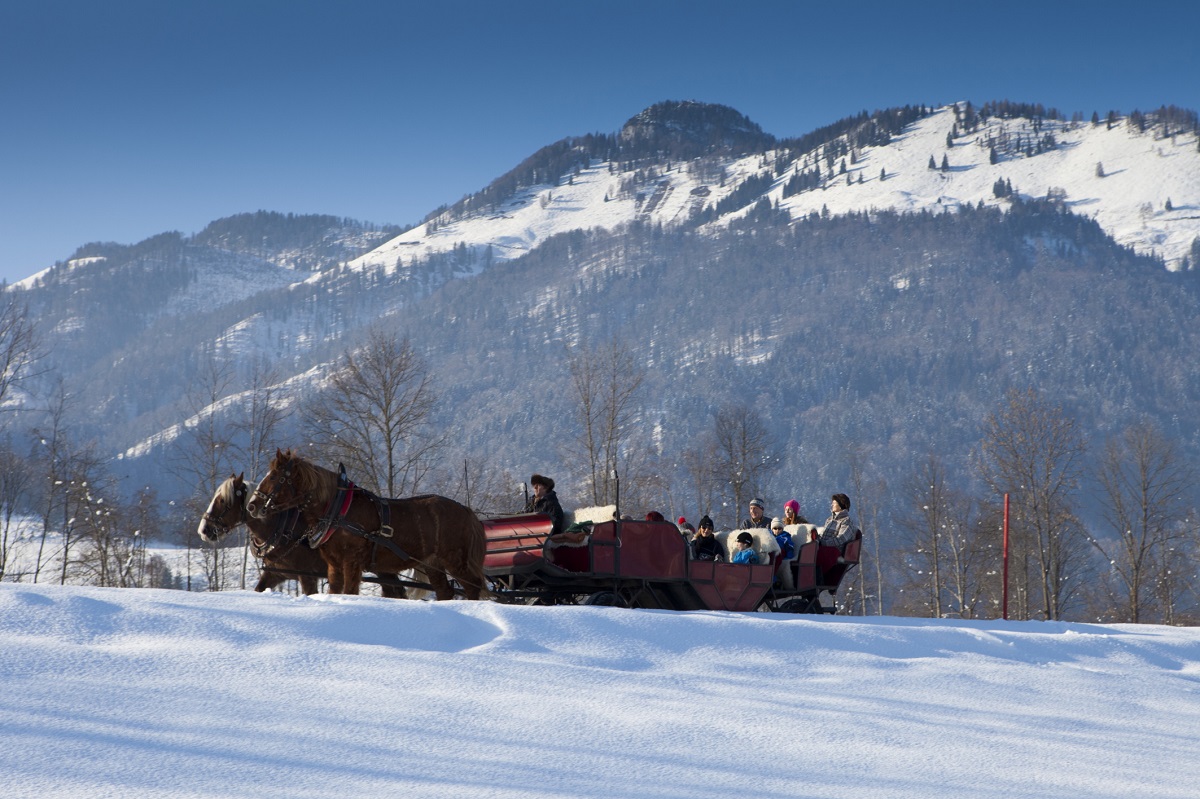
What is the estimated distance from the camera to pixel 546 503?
38.5 ft

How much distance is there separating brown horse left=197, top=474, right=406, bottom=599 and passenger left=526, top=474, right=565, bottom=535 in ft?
5.63

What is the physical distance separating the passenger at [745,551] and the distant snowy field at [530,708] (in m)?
4.34

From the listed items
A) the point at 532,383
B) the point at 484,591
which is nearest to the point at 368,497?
the point at 484,591

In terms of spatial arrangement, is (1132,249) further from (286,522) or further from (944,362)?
(286,522)

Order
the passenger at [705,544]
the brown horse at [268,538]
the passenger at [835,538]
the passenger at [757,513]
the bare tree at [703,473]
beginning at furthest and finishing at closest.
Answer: the bare tree at [703,473]
the passenger at [835,538]
the passenger at [757,513]
the passenger at [705,544]
the brown horse at [268,538]

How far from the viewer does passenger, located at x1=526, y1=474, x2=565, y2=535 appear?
11516 millimetres

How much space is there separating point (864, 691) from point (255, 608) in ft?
12.6

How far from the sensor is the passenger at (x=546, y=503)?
1152 centimetres

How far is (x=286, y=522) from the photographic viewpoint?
33.0 feet

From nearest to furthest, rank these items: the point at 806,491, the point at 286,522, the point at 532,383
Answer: the point at 286,522 < the point at 806,491 < the point at 532,383

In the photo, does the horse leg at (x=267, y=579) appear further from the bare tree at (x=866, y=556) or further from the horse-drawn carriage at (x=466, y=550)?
the bare tree at (x=866, y=556)

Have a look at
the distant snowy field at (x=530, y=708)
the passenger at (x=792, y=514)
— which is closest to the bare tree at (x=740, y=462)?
the passenger at (x=792, y=514)

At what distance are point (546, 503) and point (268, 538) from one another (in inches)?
120

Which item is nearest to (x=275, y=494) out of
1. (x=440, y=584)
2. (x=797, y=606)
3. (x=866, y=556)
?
(x=440, y=584)
